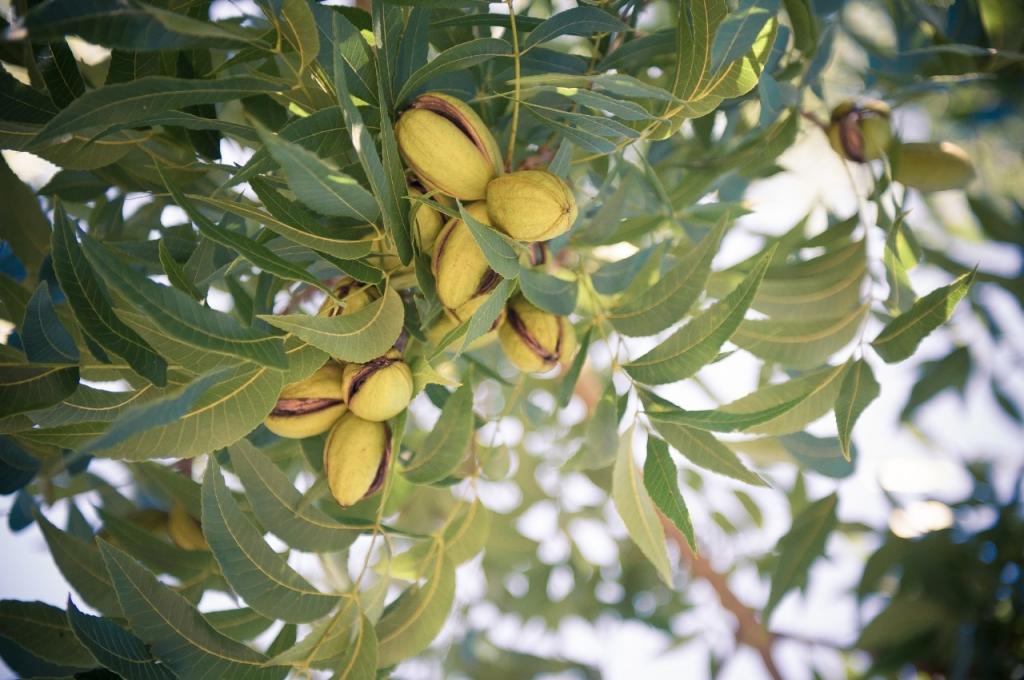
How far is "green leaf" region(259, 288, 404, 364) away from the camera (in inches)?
28.9

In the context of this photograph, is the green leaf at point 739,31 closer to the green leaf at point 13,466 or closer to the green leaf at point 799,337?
the green leaf at point 799,337

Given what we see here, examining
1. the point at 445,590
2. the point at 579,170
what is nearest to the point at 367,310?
the point at 445,590

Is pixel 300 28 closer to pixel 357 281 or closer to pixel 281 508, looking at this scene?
pixel 357 281

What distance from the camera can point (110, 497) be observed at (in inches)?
59.6

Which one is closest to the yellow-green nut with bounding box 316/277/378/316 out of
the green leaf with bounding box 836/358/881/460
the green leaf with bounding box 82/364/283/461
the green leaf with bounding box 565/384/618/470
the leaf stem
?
the green leaf with bounding box 82/364/283/461

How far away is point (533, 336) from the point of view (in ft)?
3.21

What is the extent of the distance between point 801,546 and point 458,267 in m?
0.91

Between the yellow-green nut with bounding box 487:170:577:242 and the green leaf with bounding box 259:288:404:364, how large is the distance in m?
0.15

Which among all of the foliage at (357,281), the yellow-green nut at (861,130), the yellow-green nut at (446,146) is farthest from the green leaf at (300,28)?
the yellow-green nut at (861,130)

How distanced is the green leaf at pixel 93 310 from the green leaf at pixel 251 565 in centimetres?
13

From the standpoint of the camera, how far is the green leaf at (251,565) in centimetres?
84

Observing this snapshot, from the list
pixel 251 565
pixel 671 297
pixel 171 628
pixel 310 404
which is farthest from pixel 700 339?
pixel 171 628

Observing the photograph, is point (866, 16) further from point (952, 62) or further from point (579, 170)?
point (579, 170)

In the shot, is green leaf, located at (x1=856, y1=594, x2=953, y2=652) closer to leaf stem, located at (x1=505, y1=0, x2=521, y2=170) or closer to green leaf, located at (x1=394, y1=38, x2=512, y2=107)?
leaf stem, located at (x1=505, y1=0, x2=521, y2=170)
